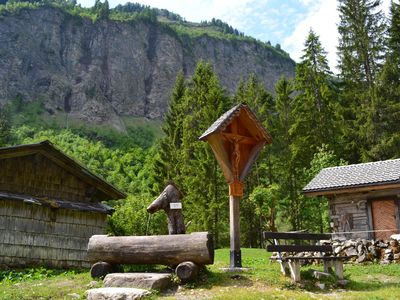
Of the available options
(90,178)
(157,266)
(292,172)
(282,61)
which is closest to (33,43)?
(282,61)

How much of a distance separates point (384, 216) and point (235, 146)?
470 inches

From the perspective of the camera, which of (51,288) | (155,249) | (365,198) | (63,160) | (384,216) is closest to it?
(51,288)

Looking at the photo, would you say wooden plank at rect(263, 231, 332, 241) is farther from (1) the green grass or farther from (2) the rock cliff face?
(2) the rock cliff face

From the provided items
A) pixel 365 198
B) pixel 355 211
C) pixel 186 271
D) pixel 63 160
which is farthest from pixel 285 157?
pixel 186 271

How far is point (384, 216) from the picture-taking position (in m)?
21.1

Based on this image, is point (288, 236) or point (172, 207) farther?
point (172, 207)

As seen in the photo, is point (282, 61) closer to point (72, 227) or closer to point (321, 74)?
point (321, 74)

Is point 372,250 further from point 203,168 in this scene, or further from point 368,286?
point 203,168

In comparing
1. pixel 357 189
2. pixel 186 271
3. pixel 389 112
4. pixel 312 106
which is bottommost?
pixel 186 271

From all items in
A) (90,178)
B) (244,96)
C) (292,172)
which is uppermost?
(244,96)

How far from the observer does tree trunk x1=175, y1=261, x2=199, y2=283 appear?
9805 mm

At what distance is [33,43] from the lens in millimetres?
110750

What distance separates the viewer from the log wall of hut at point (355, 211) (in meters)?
21.2

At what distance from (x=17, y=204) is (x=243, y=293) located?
10.1 m
